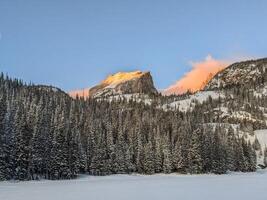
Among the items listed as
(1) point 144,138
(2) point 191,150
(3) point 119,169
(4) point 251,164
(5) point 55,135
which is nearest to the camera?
(5) point 55,135

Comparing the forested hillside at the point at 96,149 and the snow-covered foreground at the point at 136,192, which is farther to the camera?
the forested hillside at the point at 96,149

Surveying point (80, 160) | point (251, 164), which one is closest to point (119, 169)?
point (80, 160)

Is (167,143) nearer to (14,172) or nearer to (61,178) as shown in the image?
(61,178)

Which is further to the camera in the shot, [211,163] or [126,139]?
[126,139]

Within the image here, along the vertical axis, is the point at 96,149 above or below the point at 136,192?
above

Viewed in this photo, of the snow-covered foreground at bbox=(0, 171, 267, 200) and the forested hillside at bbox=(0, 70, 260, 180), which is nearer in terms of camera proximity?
the snow-covered foreground at bbox=(0, 171, 267, 200)

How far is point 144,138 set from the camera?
120m

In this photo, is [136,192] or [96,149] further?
[96,149]

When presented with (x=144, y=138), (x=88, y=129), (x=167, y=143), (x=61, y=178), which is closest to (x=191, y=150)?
(x=167, y=143)

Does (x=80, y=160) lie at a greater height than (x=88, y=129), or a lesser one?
lesser

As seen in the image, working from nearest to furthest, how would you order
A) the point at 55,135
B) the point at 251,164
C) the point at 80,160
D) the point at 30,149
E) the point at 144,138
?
1. the point at 30,149
2. the point at 55,135
3. the point at 80,160
4. the point at 144,138
5. the point at 251,164

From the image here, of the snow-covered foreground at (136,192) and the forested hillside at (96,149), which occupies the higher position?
the forested hillside at (96,149)

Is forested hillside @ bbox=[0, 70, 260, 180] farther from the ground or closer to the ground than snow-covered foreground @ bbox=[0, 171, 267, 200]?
farther from the ground

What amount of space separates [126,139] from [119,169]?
21376mm
